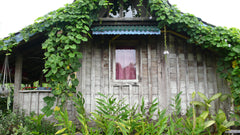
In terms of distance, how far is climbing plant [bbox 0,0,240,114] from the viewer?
5.05 metres

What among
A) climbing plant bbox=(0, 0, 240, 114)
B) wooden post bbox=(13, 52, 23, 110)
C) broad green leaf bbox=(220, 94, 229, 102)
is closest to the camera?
climbing plant bbox=(0, 0, 240, 114)

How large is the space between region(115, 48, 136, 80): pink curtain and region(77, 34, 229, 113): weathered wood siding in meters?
0.19

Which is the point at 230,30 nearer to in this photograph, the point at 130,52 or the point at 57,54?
the point at 130,52

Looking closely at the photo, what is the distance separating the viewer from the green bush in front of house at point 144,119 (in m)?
4.45

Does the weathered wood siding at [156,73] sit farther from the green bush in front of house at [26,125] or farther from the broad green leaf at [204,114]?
the green bush in front of house at [26,125]

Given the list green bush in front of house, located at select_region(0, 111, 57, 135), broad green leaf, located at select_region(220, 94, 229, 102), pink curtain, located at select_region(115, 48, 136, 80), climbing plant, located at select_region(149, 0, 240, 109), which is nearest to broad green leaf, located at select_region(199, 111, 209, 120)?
broad green leaf, located at select_region(220, 94, 229, 102)

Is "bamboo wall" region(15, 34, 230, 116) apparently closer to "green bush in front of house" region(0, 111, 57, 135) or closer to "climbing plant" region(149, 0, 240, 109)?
"climbing plant" region(149, 0, 240, 109)

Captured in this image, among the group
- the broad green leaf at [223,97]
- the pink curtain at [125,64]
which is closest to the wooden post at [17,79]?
the pink curtain at [125,64]

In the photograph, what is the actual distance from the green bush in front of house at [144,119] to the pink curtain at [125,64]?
2.91ft

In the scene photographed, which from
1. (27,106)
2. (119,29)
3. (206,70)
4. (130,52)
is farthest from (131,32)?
(27,106)

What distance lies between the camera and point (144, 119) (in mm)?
5156

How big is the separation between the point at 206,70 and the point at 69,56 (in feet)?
13.3

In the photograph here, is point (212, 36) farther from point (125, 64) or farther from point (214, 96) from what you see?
point (125, 64)

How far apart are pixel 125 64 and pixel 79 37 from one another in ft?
5.43
